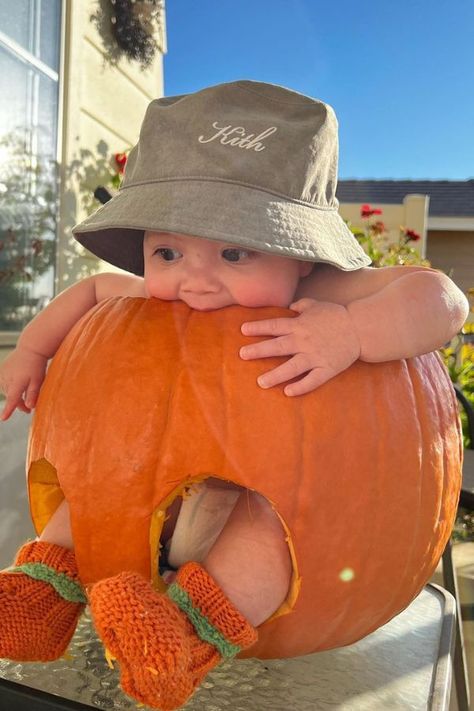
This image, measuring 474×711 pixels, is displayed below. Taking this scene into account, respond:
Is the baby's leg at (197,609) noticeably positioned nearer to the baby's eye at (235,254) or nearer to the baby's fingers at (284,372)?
the baby's fingers at (284,372)

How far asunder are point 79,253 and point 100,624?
1.62 meters

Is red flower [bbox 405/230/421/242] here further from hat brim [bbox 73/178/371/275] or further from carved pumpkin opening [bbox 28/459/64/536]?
carved pumpkin opening [bbox 28/459/64/536]

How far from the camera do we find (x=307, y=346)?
58cm

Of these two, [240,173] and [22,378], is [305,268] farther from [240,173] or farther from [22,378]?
[22,378]

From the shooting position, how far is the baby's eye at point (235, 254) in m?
0.64

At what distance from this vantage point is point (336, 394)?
0.60 metres

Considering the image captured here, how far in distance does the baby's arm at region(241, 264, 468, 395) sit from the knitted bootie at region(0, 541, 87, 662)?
0.28 m

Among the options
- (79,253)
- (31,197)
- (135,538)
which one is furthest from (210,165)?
(31,197)

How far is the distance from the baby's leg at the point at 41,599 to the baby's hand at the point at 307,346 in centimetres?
28

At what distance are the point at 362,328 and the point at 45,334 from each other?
42 cm

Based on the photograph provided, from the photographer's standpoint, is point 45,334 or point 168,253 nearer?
point 168,253

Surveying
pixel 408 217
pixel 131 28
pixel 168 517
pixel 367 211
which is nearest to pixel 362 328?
pixel 168 517

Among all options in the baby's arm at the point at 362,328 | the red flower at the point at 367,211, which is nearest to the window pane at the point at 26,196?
the red flower at the point at 367,211

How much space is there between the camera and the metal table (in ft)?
2.09
